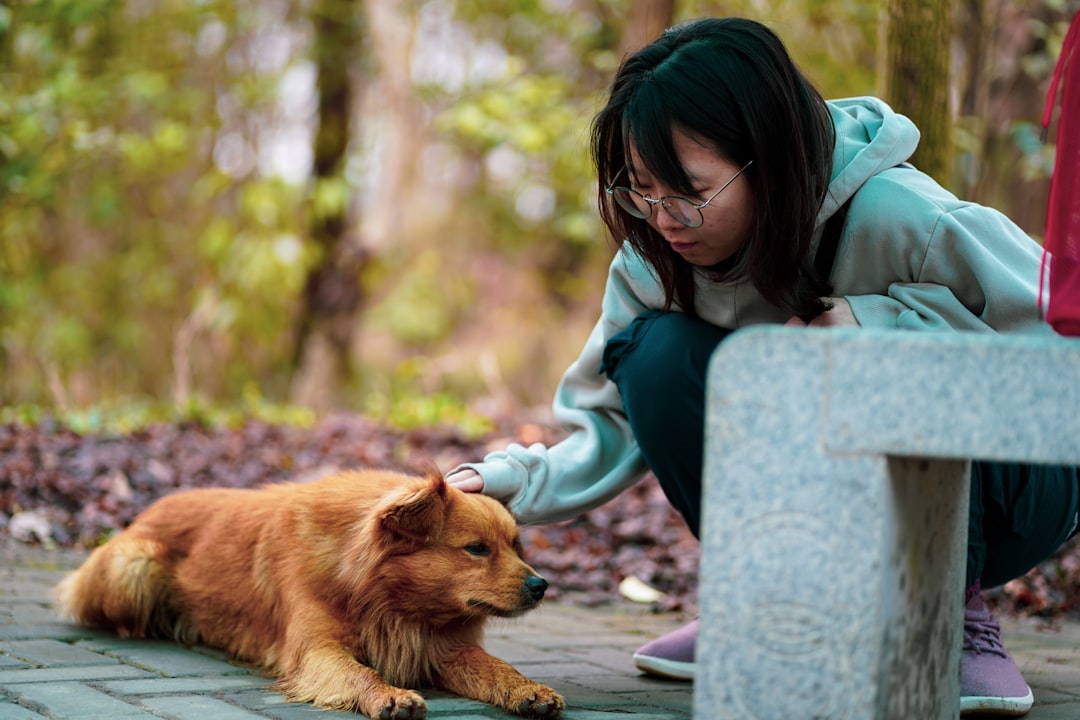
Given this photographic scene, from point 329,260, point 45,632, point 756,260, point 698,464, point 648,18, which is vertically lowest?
point 45,632

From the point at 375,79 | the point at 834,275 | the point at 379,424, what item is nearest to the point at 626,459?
the point at 834,275

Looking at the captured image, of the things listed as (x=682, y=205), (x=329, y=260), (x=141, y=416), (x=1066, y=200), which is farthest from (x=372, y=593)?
(x=329, y=260)

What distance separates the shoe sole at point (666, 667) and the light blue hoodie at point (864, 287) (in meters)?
0.46

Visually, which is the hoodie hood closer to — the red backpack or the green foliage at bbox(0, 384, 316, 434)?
the red backpack

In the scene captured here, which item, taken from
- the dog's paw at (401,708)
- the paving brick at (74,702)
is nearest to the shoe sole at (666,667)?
the dog's paw at (401,708)

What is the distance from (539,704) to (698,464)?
2.44 feet

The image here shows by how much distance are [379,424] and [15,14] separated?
12.9 ft

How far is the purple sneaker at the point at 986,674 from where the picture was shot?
9.07 ft

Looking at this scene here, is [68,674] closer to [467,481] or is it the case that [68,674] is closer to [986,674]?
[467,481]

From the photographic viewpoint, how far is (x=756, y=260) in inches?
103

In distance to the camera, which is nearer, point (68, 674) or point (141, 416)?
point (68, 674)

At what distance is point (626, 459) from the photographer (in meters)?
3.16

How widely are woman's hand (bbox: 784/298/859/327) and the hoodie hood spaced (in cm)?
22

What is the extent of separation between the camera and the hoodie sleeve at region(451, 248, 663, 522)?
3.02 meters
